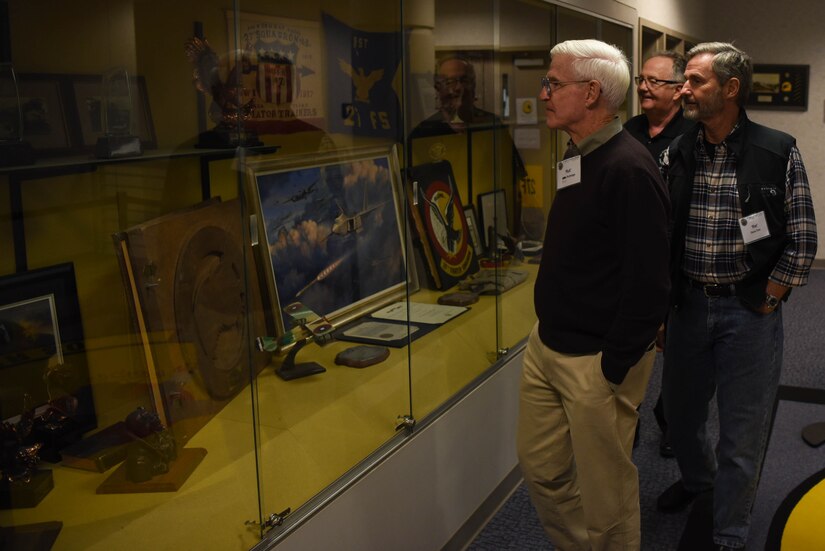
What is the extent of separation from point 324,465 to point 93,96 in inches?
42.1

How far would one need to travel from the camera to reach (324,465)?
2102 mm

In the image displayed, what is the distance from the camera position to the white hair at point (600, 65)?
7.27 ft

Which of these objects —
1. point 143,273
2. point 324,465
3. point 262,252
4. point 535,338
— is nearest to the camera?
point 143,273

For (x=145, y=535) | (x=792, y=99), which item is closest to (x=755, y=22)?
(x=792, y=99)

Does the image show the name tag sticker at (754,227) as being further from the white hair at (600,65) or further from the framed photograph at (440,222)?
the framed photograph at (440,222)

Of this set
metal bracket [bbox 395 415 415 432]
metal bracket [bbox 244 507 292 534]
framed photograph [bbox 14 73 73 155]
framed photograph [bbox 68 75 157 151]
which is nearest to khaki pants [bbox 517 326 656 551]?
metal bracket [bbox 395 415 415 432]

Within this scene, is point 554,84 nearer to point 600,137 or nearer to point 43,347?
point 600,137

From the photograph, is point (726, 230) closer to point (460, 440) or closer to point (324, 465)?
point (460, 440)

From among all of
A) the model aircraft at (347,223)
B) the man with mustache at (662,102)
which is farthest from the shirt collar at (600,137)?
the man with mustache at (662,102)

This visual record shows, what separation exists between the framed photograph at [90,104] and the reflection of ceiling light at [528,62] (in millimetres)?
2037

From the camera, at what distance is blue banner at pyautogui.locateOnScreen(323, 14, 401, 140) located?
2.16 m

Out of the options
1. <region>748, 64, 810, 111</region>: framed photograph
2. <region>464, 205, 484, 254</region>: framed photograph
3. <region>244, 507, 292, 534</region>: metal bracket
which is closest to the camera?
<region>244, 507, 292, 534</region>: metal bracket

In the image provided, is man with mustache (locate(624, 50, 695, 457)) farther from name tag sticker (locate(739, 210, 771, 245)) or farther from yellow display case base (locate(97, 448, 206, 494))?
yellow display case base (locate(97, 448, 206, 494))

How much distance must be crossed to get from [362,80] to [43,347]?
121 cm
